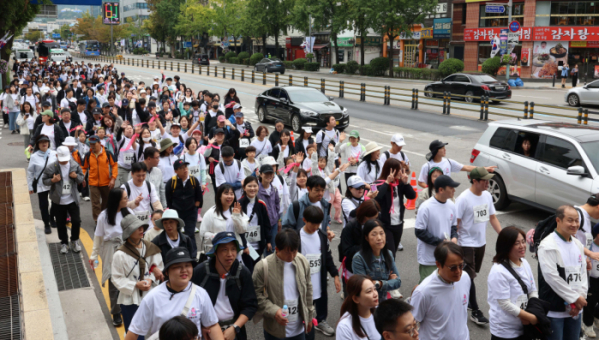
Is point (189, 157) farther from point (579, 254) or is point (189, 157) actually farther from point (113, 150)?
point (579, 254)

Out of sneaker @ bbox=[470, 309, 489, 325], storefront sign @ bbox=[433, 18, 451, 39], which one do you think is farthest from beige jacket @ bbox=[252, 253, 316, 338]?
storefront sign @ bbox=[433, 18, 451, 39]

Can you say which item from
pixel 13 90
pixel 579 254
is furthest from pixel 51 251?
pixel 13 90

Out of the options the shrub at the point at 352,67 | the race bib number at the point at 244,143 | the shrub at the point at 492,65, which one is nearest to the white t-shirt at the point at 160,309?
the race bib number at the point at 244,143

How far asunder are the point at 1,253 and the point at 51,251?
1334 mm

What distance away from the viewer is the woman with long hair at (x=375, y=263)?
502 centimetres

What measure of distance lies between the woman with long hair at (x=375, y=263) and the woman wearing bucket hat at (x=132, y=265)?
1916 mm

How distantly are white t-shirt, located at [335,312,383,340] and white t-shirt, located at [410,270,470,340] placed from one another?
0.61 metres

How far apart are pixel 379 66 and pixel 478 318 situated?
46885mm

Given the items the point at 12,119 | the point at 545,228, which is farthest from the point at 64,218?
the point at 12,119

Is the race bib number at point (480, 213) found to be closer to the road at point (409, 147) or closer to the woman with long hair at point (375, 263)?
the road at point (409, 147)

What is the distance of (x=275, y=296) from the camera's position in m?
4.75

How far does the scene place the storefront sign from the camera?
173 feet

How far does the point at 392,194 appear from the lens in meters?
7.00

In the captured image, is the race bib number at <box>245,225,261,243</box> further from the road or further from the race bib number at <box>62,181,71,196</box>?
the race bib number at <box>62,181,71,196</box>
